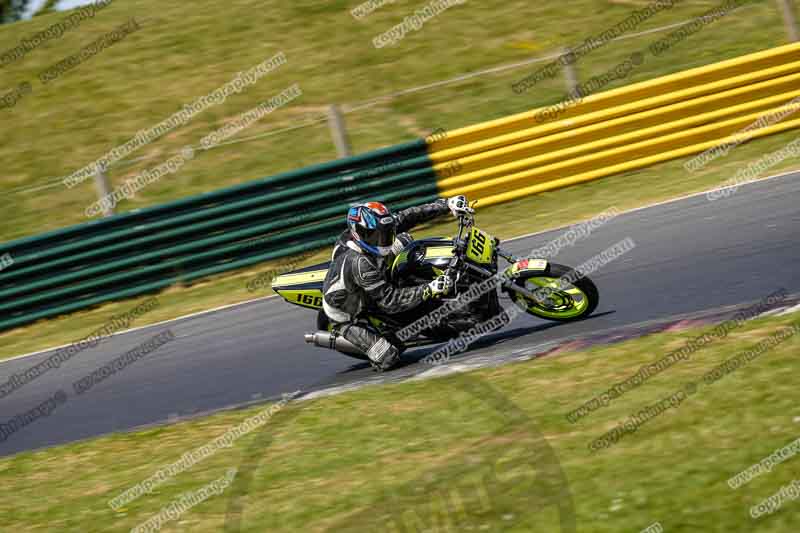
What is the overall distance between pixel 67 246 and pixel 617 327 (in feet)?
27.6

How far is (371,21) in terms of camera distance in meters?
21.6

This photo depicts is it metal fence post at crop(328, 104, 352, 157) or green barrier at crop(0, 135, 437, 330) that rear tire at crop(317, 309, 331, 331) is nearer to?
green barrier at crop(0, 135, 437, 330)

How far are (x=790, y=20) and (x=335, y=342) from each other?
9.87 m

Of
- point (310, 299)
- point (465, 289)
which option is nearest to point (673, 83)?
point (465, 289)

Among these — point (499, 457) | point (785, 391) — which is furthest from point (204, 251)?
point (785, 391)

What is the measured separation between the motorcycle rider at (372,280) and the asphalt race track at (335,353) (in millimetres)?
355

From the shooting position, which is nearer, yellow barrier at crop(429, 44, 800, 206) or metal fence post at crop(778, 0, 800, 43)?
yellow barrier at crop(429, 44, 800, 206)

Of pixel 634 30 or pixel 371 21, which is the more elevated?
pixel 371 21

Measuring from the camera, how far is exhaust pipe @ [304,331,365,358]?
845 centimetres

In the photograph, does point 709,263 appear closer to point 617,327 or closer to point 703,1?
point 617,327

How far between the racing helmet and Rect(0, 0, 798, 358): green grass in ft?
28.2

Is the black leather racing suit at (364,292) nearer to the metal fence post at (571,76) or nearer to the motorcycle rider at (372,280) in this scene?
the motorcycle rider at (372,280)

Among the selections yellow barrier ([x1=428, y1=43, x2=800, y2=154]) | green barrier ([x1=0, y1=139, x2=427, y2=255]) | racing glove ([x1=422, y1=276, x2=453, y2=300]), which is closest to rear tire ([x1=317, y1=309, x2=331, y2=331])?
racing glove ([x1=422, y1=276, x2=453, y2=300])

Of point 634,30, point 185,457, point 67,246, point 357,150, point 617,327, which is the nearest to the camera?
point 185,457
